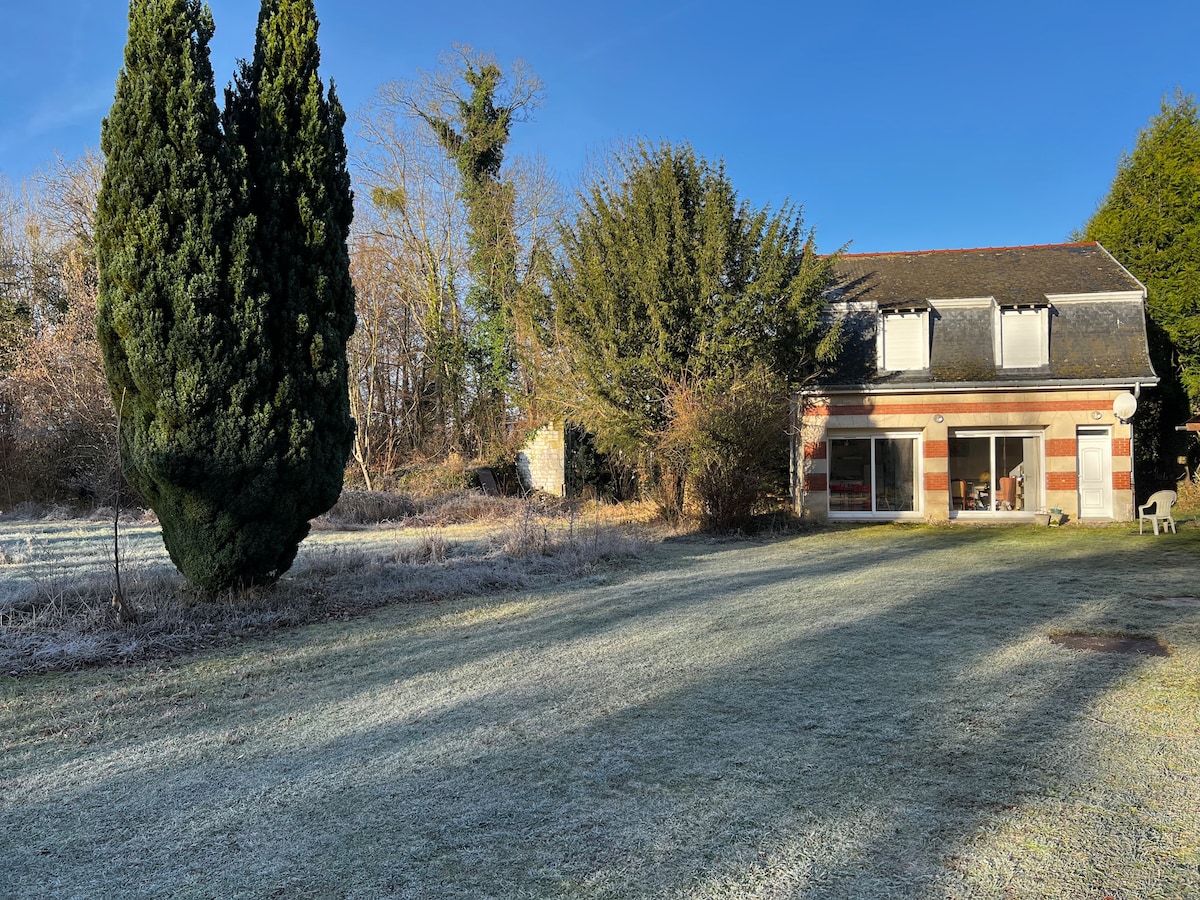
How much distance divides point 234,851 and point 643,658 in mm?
3202

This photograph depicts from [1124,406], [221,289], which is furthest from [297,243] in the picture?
[1124,406]

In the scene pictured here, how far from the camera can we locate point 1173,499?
45.9 feet

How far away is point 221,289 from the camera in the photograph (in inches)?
262

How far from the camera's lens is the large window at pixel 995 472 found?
16.7 meters

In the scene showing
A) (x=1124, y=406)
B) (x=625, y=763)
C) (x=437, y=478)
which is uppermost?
(x=1124, y=406)

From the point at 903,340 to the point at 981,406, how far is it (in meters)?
2.27

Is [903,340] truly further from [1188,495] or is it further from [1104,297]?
[1188,495]

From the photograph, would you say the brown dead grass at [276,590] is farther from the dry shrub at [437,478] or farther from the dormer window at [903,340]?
the dormer window at [903,340]

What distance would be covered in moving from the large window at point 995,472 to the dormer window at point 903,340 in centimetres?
195

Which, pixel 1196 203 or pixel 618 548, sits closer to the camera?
pixel 618 548

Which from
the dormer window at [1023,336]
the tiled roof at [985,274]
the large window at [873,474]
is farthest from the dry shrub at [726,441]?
the dormer window at [1023,336]

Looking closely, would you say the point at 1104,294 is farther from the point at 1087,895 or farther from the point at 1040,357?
the point at 1087,895

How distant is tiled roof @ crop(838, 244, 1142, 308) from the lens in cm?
1739

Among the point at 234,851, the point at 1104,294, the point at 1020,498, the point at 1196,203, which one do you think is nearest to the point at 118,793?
the point at 234,851
